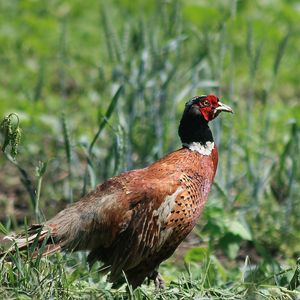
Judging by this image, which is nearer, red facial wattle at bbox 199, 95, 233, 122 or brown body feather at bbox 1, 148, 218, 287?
brown body feather at bbox 1, 148, 218, 287

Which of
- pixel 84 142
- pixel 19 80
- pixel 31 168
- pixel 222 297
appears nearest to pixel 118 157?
pixel 84 142

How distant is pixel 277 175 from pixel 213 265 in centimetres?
149

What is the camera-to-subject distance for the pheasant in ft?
17.2

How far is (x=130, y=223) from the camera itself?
5246 mm

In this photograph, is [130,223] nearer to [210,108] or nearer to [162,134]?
[210,108]

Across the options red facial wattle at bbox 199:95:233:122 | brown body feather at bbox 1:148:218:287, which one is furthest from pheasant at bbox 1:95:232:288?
red facial wattle at bbox 199:95:233:122

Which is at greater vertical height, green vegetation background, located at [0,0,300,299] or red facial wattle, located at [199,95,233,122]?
red facial wattle, located at [199,95,233,122]

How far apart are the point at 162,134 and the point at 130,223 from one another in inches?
62.2

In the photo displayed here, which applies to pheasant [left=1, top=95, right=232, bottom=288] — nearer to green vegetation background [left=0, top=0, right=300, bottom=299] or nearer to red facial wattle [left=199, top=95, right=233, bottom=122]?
green vegetation background [left=0, top=0, right=300, bottom=299]

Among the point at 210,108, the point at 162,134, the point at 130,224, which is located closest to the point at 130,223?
the point at 130,224

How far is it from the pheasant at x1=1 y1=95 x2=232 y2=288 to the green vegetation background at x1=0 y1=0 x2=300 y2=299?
0.15m

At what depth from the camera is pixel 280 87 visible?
9789mm

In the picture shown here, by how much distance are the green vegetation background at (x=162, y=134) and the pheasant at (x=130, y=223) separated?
0.15 meters

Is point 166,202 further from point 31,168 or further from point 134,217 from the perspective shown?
point 31,168
